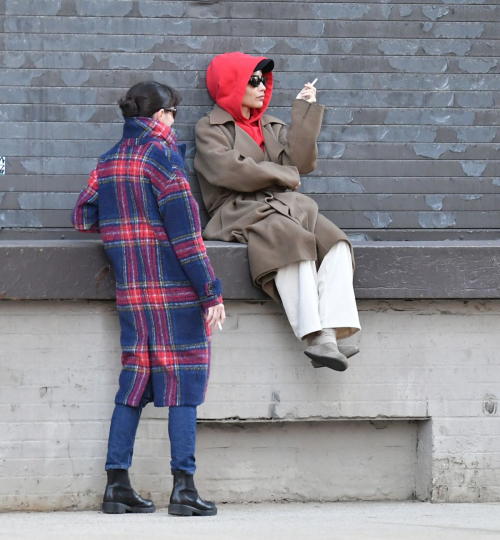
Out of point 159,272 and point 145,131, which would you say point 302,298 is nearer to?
point 159,272

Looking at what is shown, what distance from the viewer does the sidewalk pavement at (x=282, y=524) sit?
413 cm

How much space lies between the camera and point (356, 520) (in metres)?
4.58

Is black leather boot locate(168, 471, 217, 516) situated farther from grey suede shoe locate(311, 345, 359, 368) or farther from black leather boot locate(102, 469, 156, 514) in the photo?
grey suede shoe locate(311, 345, 359, 368)

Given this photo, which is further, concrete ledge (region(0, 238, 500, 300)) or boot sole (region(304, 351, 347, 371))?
concrete ledge (region(0, 238, 500, 300))

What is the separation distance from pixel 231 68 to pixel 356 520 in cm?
247

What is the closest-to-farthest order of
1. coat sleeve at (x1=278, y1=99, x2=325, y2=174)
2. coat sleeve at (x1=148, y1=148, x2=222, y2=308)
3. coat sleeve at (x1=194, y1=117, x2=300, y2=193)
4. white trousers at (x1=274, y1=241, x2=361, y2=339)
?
coat sleeve at (x1=148, y1=148, x2=222, y2=308)
white trousers at (x1=274, y1=241, x2=361, y2=339)
coat sleeve at (x1=194, y1=117, x2=300, y2=193)
coat sleeve at (x1=278, y1=99, x2=325, y2=174)

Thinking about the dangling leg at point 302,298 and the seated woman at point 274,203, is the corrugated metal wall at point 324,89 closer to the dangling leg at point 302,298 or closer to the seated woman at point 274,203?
the seated woman at point 274,203

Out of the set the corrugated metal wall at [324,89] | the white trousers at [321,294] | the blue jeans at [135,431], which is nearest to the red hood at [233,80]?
the corrugated metal wall at [324,89]

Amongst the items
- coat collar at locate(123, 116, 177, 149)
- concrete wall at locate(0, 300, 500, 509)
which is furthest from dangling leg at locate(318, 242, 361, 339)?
coat collar at locate(123, 116, 177, 149)

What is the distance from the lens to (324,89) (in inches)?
229

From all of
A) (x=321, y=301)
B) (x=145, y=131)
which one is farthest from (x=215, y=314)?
(x=145, y=131)

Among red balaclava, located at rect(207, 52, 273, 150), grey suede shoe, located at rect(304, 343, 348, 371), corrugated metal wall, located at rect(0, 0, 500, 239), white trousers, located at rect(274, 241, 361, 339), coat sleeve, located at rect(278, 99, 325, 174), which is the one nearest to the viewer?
grey suede shoe, located at rect(304, 343, 348, 371)

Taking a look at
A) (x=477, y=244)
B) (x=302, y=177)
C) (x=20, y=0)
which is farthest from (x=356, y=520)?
(x=20, y=0)

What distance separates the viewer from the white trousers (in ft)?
15.7
